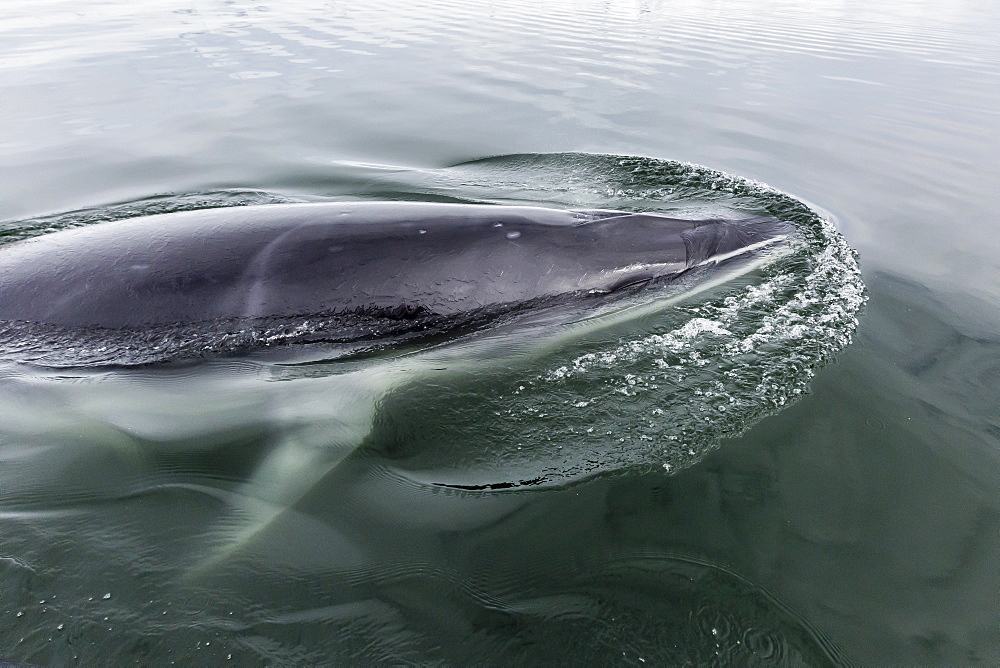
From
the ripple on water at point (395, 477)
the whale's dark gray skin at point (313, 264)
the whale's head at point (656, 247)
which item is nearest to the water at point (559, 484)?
the ripple on water at point (395, 477)

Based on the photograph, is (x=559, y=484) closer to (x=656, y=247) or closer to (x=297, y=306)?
(x=297, y=306)

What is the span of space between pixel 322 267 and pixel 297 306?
375 millimetres

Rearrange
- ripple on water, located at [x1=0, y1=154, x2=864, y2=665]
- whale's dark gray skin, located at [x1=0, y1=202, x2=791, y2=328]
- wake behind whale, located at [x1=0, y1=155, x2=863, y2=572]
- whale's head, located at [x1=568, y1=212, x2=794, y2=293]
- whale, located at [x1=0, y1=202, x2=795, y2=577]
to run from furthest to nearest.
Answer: whale's head, located at [x1=568, y1=212, x2=794, y2=293]
whale's dark gray skin, located at [x1=0, y1=202, x2=791, y2=328]
whale, located at [x1=0, y1=202, x2=795, y2=577]
wake behind whale, located at [x1=0, y1=155, x2=863, y2=572]
ripple on water, located at [x1=0, y1=154, x2=864, y2=665]

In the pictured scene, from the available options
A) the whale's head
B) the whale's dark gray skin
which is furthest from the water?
the whale's dark gray skin

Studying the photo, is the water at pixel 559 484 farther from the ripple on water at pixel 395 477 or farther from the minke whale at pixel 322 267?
the minke whale at pixel 322 267

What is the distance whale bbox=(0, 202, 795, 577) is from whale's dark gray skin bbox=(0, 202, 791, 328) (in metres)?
0.01

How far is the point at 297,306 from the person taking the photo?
560 centimetres

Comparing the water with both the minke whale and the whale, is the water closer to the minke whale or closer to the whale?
the whale

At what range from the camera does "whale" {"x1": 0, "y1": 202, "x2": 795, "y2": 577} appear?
5.03m

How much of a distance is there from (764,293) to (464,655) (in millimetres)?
4582

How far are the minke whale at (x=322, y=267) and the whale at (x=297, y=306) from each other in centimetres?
1

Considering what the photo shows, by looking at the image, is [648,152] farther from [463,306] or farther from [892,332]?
[463,306]

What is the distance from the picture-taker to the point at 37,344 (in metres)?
5.37

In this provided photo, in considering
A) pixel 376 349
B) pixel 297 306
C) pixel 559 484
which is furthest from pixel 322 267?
pixel 559 484
